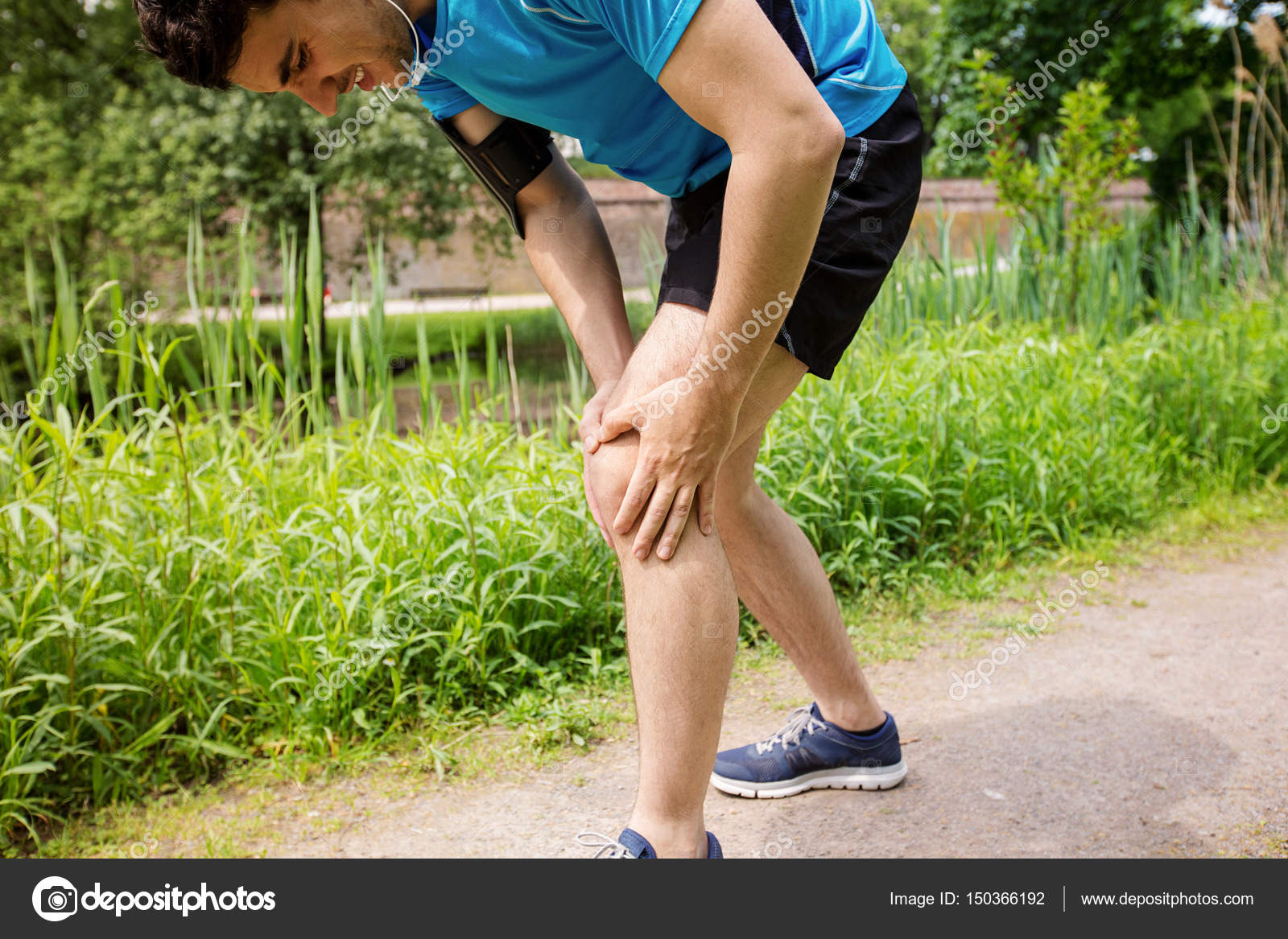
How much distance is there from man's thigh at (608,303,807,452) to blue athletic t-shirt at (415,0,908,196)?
282 millimetres

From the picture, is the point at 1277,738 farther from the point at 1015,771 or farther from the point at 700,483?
the point at 700,483

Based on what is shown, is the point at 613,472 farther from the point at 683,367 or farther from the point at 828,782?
the point at 828,782

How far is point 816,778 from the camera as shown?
1.98 metres

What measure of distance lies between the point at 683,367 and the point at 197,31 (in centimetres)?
79

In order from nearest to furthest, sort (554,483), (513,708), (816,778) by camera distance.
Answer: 1. (816,778)
2. (513,708)
3. (554,483)

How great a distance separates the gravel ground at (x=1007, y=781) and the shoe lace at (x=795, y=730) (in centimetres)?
12

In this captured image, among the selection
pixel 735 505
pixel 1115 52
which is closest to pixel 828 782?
pixel 735 505

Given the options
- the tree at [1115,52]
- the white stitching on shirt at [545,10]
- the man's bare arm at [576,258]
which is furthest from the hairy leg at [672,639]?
the tree at [1115,52]

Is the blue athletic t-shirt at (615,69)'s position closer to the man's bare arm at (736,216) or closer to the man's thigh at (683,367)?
the man's bare arm at (736,216)

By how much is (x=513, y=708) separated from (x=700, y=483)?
48.7 inches

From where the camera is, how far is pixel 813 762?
6.44 feet

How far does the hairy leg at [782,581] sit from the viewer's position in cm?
174
